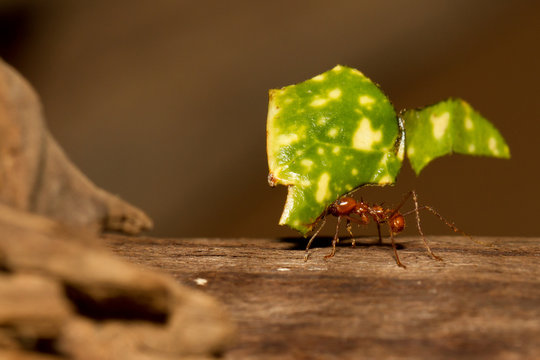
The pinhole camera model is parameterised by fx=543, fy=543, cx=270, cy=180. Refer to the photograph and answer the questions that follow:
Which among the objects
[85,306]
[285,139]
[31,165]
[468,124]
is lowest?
[85,306]

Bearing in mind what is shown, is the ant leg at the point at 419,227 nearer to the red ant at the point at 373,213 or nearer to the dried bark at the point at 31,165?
the red ant at the point at 373,213

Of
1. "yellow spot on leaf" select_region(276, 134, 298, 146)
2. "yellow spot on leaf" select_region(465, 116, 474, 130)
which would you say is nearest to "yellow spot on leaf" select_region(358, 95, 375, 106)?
"yellow spot on leaf" select_region(276, 134, 298, 146)

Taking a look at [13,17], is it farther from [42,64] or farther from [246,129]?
[246,129]

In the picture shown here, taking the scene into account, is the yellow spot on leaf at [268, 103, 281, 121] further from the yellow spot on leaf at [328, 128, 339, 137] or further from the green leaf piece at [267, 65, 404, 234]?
the yellow spot on leaf at [328, 128, 339, 137]

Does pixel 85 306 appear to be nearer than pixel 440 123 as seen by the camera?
Yes

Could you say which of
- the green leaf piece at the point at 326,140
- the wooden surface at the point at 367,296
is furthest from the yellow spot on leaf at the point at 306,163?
the wooden surface at the point at 367,296

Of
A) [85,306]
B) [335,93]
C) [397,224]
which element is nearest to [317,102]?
[335,93]

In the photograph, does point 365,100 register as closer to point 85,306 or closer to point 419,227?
point 419,227
